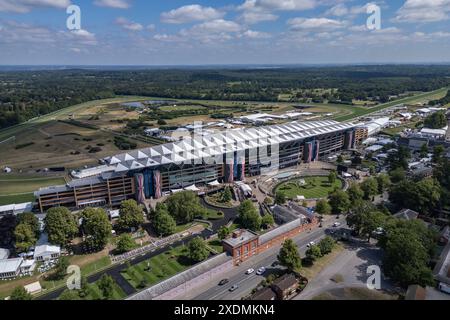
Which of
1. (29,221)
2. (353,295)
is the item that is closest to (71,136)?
(29,221)

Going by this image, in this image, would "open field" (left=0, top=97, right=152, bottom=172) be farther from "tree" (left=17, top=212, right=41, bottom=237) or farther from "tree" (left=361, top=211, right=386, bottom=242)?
"tree" (left=361, top=211, right=386, bottom=242)

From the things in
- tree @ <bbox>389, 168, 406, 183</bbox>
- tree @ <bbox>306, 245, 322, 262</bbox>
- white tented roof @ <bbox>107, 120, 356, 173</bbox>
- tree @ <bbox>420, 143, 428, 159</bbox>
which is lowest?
tree @ <bbox>306, 245, 322, 262</bbox>

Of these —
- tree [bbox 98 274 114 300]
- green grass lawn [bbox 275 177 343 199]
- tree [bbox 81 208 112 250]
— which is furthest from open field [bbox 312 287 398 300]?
tree [bbox 81 208 112 250]

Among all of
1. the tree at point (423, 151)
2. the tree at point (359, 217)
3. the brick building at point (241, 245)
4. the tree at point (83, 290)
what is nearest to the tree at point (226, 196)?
the brick building at point (241, 245)

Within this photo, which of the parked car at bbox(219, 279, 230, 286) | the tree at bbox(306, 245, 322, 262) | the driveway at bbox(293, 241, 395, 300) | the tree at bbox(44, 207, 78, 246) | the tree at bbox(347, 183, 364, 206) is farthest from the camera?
the tree at bbox(347, 183, 364, 206)

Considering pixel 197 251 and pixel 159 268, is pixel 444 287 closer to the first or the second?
pixel 197 251
